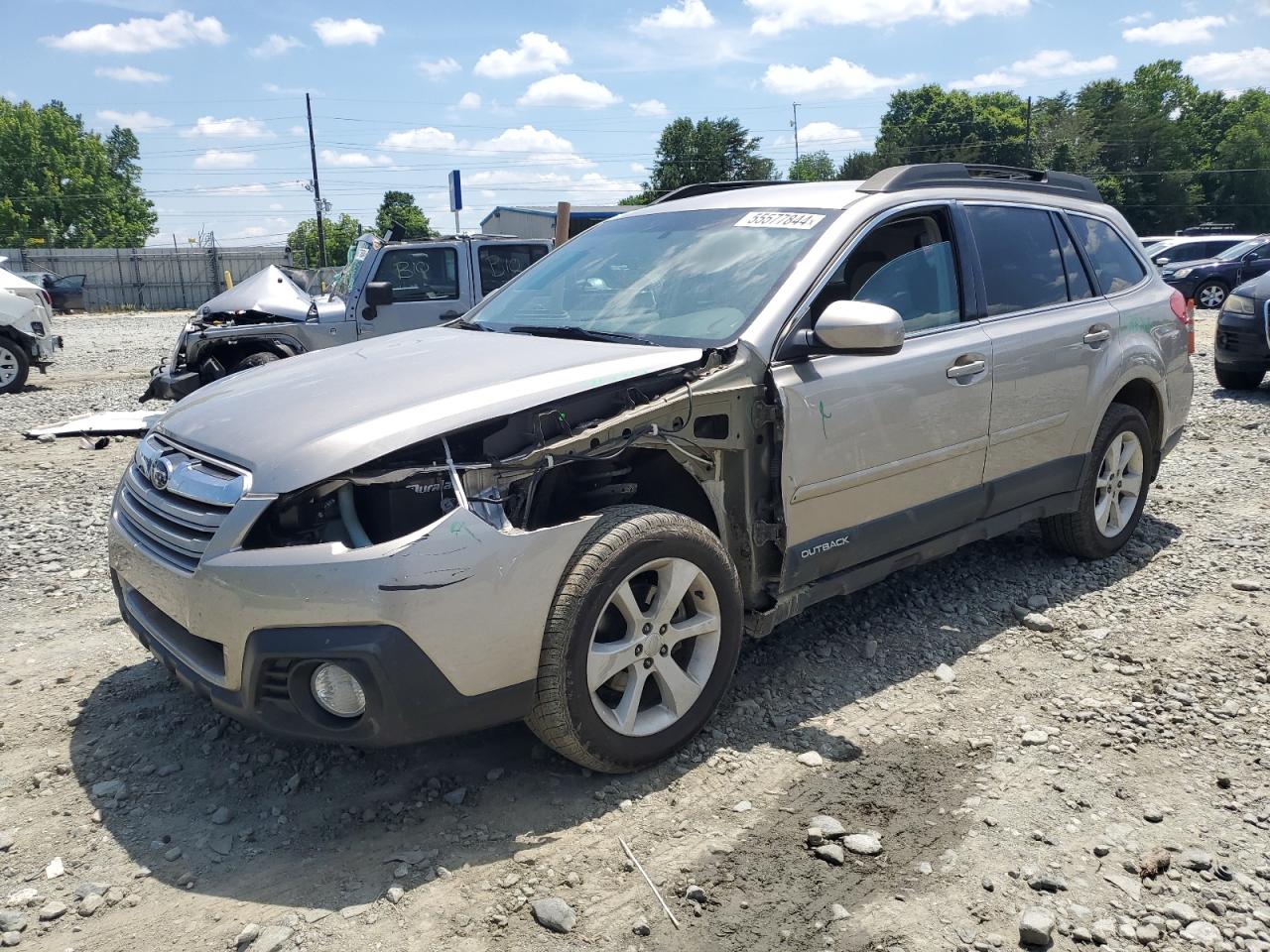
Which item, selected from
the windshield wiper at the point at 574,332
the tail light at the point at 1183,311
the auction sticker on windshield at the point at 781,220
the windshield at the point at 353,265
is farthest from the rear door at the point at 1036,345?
the windshield at the point at 353,265

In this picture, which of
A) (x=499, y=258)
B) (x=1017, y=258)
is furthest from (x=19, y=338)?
(x=1017, y=258)

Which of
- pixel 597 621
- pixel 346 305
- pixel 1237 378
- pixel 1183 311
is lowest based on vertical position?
pixel 1237 378

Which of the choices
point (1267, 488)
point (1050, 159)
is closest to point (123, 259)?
point (1267, 488)

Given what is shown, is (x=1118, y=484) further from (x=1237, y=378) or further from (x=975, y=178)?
(x=1237, y=378)

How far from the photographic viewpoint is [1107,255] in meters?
5.04

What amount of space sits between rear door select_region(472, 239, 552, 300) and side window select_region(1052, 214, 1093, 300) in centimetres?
678

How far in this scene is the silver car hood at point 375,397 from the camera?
2729mm

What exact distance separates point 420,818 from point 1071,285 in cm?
376

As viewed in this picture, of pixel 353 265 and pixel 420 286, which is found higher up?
pixel 353 265

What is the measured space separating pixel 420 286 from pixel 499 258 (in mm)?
989

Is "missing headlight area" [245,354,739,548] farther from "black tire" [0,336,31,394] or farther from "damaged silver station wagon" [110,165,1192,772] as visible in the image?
"black tire" [0,336,31,394]

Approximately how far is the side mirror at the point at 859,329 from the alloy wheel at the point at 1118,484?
2.12m

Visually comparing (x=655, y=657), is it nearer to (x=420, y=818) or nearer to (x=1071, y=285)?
(x=420, y=818)

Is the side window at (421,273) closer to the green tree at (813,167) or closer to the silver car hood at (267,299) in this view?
the silver car hood at (267,299)
